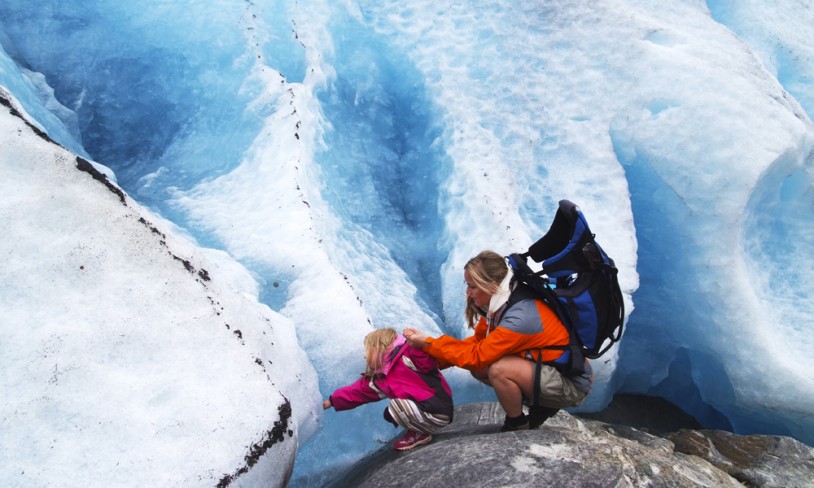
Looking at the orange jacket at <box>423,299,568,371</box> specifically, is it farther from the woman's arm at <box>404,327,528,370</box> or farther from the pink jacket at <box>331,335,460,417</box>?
the pink jacket at <box>331,335,460,417</box>

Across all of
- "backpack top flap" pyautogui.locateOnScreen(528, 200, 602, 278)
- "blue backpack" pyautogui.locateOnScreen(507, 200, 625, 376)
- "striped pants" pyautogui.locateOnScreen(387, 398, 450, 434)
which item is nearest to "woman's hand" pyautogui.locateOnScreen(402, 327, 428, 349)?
"striped pants" pyautogui.locateOnScreen(387, 398, 450, 434)

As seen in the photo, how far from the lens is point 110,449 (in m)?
2.23

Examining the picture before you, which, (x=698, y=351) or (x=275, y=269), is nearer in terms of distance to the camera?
(x=275, y=269)

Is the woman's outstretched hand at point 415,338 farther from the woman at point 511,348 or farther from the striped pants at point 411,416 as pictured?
the striped pants at point 411,416

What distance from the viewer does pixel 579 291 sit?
2.91 m

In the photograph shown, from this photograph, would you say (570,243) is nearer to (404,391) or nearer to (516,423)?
(516,423)

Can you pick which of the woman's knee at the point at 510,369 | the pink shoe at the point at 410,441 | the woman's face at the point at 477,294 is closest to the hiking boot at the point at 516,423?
the woman's knee at the point at 510,369

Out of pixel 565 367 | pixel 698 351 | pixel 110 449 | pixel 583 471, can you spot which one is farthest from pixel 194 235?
pixel 698 351

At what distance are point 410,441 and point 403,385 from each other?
1.06 feet

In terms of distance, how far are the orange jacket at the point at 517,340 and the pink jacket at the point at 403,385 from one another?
22cm

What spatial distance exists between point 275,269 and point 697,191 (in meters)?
3.22

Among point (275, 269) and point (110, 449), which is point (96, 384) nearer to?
point (110, 449)

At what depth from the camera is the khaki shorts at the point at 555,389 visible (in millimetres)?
2938

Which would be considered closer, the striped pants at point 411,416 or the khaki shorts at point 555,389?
the khaki shorts at point 555,389
